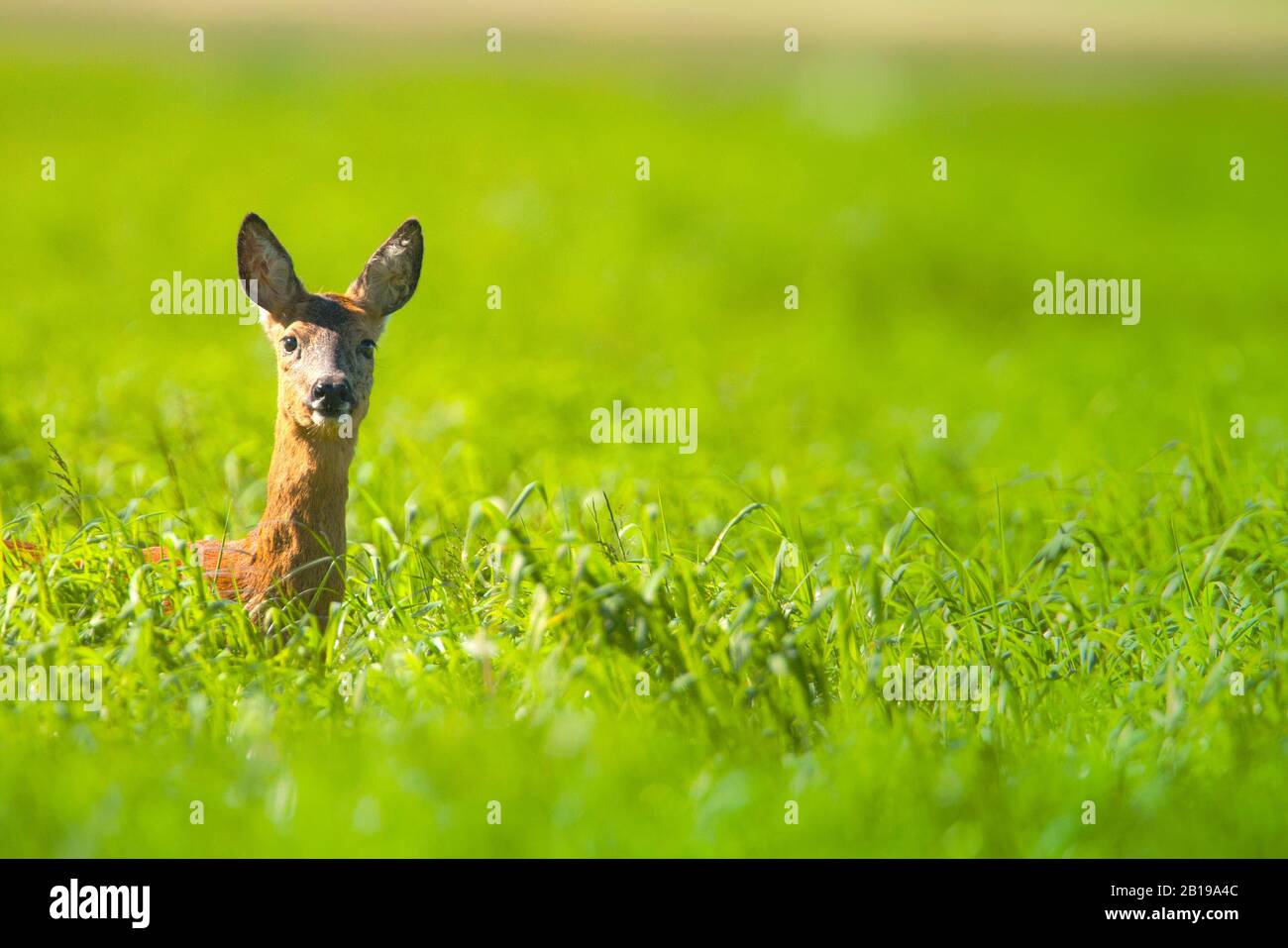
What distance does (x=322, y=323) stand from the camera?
5543 mm

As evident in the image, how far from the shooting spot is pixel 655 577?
4469 mm

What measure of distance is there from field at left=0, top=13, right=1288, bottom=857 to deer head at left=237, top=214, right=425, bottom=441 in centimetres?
48

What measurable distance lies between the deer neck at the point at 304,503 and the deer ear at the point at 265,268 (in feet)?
1.47

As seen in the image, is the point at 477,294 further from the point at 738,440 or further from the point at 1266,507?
the point at 1266,507

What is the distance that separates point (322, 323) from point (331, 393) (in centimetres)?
37

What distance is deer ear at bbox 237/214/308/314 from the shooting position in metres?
5.45

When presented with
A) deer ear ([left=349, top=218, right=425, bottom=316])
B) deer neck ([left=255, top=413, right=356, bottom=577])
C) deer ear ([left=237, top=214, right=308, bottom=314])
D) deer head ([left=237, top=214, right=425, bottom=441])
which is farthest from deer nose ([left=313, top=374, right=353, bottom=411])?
deer ear ([left=349, top=218, right=425, bottom=316])

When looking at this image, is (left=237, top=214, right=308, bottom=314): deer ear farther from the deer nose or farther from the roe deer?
the deer nose

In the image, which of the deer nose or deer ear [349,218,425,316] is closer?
the deer nose

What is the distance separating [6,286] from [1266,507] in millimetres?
10409

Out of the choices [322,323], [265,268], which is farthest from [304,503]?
[265,268]

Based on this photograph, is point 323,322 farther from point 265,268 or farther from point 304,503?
point 304,503

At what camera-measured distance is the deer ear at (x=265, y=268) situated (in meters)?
5.45

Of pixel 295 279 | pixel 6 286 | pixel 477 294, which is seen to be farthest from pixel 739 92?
pixel 295 279
